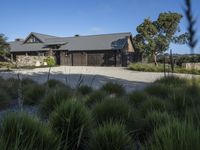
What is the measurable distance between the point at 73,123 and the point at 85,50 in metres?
32.9

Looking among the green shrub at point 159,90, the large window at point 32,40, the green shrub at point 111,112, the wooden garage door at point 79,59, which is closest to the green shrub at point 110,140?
the green shrub at point 111,112

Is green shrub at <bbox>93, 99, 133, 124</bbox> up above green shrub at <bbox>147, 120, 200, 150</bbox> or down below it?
below

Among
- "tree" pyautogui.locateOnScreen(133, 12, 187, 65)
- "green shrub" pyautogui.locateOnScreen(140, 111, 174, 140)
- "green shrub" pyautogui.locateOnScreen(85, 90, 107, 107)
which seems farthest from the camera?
"tree" pyautogui.locateOnScreen(133, 12, 187, 65)

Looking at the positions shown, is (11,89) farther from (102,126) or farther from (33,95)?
(102,126)

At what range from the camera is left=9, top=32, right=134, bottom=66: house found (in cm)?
3353

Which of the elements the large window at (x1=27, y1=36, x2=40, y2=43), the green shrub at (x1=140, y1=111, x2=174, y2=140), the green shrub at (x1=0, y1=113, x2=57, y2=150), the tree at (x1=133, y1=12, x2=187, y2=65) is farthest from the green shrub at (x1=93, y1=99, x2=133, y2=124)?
the large window at (x1=27, y1=36, x2=40, y2=43)

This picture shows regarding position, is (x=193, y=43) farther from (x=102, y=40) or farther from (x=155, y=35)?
(x=102, y=40)

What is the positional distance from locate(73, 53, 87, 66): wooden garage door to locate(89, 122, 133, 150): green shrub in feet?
110

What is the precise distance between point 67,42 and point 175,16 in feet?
59.9

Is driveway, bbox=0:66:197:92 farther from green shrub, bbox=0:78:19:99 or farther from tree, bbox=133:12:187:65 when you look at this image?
tree, bbox=133:12:187:65

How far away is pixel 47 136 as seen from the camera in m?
2.62

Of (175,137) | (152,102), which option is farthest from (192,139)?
(152,102)

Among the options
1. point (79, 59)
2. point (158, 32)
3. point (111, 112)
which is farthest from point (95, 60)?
point (111, 112)

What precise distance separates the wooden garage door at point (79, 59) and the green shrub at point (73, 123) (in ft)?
108
